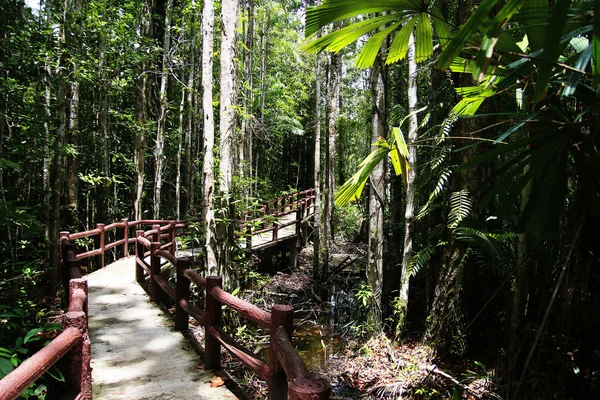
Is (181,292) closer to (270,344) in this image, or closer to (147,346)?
(147,346)

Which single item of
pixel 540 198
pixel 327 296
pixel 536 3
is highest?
pixel 536 3

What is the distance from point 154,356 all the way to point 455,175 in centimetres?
446

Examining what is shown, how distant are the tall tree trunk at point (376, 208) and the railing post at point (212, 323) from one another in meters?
3.04

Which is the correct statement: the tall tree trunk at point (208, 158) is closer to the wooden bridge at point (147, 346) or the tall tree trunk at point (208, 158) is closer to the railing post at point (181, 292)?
the wooden bridge at point (147, 346)

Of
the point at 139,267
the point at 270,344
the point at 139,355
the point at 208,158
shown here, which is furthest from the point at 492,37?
the point at 139,267

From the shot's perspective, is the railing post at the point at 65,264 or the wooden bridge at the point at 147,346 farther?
the railing post at the point at 65,264

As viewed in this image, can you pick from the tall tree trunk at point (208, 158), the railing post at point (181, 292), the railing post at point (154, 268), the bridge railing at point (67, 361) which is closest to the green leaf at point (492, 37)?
the bridge railing at point (67, 361)

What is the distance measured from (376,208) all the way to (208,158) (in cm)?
304

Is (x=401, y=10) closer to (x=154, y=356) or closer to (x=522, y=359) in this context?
(x=522, y=359)

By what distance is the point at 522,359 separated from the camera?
12.4 feet

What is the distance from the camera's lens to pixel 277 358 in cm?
290

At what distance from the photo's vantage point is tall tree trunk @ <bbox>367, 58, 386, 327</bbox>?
6189 mm

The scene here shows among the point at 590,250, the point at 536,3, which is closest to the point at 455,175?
the point at 590,250

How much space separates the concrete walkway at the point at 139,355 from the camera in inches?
135
